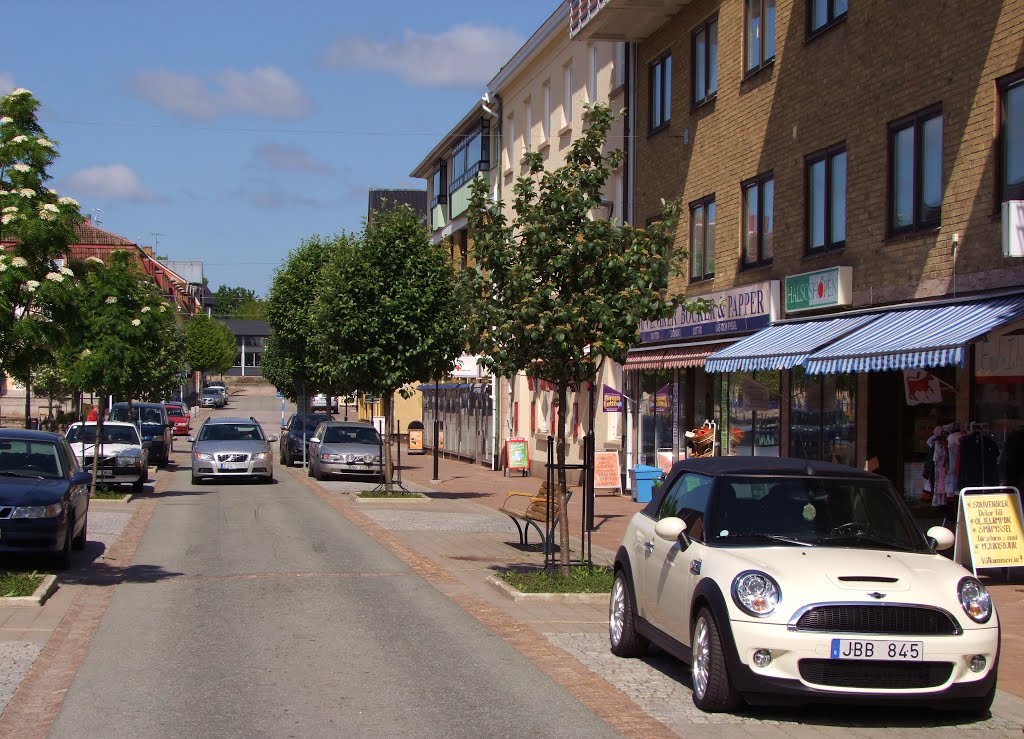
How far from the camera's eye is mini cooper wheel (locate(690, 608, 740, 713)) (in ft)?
24.4

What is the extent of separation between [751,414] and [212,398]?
273 ft

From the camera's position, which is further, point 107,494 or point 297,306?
point 297,306

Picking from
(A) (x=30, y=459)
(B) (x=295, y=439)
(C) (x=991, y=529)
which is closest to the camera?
(C) (x=991, y=529)

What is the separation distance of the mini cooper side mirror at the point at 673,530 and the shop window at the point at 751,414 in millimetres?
11895

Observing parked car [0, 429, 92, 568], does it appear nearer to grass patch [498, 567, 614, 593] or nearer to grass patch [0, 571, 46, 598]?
grass patch [0, 571, 46, 598]

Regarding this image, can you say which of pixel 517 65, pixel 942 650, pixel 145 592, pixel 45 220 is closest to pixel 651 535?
pixel 942 650

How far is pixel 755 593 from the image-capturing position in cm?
736

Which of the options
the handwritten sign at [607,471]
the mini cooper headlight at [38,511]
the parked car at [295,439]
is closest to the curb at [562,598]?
the mini cooper headlight at [38,511]

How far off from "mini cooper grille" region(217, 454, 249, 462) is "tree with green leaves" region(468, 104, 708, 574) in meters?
18.3

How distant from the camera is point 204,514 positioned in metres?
22.4

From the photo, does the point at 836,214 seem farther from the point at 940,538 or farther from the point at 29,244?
the point at 29,244


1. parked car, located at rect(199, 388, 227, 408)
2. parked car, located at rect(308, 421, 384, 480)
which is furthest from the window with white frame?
parked car, located at rect(199, 388, 227, 408)

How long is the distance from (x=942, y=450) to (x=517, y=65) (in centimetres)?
2420

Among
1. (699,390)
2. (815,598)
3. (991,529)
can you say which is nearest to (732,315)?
(699,390)
